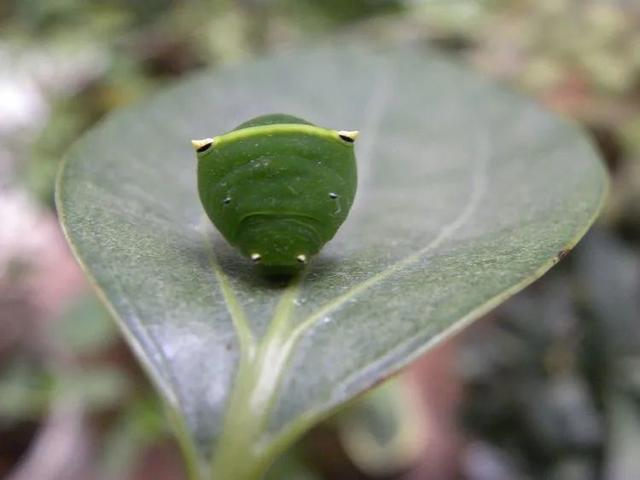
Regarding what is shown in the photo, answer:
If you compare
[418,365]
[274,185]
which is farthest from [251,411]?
[418,365]

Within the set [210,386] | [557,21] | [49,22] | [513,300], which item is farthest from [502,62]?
[210,386]

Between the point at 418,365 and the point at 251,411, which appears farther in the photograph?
the point at 418,365

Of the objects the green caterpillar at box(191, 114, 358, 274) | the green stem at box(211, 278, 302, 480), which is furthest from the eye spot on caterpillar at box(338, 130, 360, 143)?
the green stem at box(211, 278, 302, 480)

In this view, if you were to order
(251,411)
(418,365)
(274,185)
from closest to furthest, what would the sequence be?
1. (251,411)
2. (274,185)
3. (418,365)

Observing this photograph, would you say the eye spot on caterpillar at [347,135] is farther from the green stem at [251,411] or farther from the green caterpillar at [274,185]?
the green stem at [251,411]

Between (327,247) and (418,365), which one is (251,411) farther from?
(418,365)

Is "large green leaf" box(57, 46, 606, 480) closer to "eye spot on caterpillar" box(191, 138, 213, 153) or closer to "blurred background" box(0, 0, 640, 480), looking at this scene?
"eye spot on caterpillar" box(191, 138, 213, 153)
